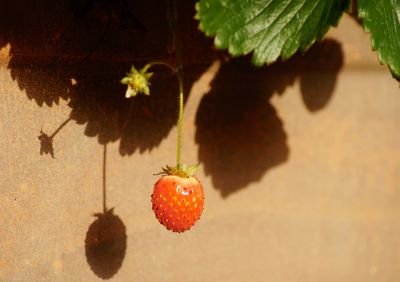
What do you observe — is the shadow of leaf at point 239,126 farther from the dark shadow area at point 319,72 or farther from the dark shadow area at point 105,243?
the dark shadow area at point 105,243

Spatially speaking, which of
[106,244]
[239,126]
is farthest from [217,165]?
[106,244]

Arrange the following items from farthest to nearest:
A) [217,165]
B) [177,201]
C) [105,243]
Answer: [217,165], [105,243], [177,201]

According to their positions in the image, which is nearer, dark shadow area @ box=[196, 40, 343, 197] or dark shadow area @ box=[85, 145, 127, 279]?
dark shadow area @ box=[85, 145, 127, 279]

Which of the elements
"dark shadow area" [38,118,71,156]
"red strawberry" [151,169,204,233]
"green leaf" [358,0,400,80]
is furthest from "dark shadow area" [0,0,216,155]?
"green leaf" [358,0,400,80]

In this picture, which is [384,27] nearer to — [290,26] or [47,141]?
[290,26]

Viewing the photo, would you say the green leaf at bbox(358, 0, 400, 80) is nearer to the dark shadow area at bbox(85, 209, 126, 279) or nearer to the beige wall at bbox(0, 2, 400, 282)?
the beige wall at bbox(0, 2, 400, 282)
